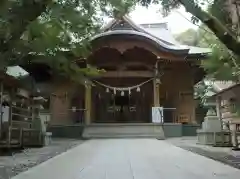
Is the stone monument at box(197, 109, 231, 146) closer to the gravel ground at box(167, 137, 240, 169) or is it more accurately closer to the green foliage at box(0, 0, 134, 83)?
the gravel ground at box(167, 137, 240, 169)

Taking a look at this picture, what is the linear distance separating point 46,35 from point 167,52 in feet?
40.0

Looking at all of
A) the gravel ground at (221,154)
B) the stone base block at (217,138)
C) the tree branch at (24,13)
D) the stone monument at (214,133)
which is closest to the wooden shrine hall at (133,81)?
the stone monument at (214,133)

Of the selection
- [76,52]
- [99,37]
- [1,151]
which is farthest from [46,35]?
[99,37]

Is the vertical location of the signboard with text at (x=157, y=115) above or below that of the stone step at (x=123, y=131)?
above

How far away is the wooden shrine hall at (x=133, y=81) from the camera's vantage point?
837 inches

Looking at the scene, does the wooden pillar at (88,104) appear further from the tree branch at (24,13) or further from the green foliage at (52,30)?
the tree branch at (24,13)

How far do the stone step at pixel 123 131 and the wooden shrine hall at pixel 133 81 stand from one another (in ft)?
2.53

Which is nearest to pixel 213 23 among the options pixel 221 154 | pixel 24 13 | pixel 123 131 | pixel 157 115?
pixel 24 13

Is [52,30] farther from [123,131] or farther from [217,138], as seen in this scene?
[123,131]

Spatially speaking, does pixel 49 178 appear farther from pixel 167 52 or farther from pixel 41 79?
pixel 167 52

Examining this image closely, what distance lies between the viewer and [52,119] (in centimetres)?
2317

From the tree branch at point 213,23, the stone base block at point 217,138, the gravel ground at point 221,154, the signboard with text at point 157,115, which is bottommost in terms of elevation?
the gravel ground at point 221,154

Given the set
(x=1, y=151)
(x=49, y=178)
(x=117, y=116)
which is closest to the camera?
(x=49, y=178)

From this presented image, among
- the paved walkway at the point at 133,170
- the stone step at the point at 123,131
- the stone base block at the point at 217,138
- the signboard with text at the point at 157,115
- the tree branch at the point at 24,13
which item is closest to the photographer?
the tree branch at the point at 24,13
